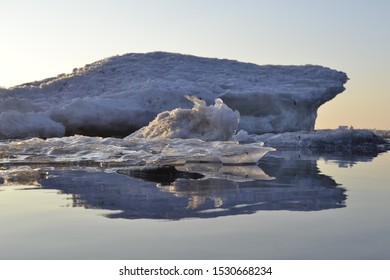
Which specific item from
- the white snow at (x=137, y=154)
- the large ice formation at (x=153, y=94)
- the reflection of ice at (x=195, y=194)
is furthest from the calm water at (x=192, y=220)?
the large ice formation at (x=153, y=94)

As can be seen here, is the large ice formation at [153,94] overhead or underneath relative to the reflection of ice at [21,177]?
overhead

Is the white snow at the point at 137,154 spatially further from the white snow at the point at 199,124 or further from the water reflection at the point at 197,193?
the white snow at the point at 199,124

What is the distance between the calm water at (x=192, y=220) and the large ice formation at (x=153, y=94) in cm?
1596

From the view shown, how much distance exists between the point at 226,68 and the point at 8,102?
40.4 feet

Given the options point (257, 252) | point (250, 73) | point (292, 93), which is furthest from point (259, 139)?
point (257, 252)

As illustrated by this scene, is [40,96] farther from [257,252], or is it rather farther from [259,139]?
[257,252]

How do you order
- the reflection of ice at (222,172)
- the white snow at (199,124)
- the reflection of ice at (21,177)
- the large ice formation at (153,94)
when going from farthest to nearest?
the large ice formation at (153,94) < the white snow at (199,124) < the reflection of ice at (222,172) < the reflection of ice at (21,177)

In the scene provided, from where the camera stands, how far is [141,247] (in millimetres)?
2021

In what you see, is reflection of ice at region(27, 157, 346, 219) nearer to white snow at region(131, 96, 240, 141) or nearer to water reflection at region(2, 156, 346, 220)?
water reflection at region(2, 156, 346, 220)

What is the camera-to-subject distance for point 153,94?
70.1 ft

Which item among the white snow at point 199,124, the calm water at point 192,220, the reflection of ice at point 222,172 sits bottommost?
the calm water at point 192,220

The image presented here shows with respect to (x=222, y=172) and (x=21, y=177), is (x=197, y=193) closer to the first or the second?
(x=222, y=172)

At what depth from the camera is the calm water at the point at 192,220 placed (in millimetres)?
1984

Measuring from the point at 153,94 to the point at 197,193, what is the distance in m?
18.1
